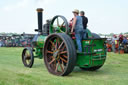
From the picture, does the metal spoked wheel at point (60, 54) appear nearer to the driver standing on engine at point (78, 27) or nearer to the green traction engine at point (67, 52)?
the green traction engine at point (67, 52)

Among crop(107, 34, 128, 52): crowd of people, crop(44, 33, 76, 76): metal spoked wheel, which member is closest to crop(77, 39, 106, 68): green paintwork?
crop(44, 33, 76, 76): metal spoked wheel

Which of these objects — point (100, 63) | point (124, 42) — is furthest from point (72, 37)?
point (124, 42)

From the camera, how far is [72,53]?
16.2ft

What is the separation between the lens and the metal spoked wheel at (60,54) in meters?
4.96

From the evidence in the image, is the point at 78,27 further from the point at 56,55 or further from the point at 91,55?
the point at 56,55

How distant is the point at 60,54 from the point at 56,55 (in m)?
0.11

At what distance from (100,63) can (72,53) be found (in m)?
1.04

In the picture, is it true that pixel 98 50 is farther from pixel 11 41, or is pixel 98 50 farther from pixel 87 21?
pixel 11 41

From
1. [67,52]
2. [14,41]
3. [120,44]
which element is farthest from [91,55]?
[14,41]

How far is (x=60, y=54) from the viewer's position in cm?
538

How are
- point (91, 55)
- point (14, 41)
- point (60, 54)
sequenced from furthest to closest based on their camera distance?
point (14, 41)
point (60, 54)
point (91, 55)

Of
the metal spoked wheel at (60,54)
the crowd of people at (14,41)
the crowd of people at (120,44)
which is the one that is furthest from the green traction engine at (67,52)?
the crowd of people at (14,41)

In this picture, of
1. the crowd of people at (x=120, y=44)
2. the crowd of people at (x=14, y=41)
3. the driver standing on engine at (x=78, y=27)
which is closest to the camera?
the driver standing on engine at (x=78, y=27)

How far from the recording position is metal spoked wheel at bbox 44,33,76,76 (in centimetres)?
496
